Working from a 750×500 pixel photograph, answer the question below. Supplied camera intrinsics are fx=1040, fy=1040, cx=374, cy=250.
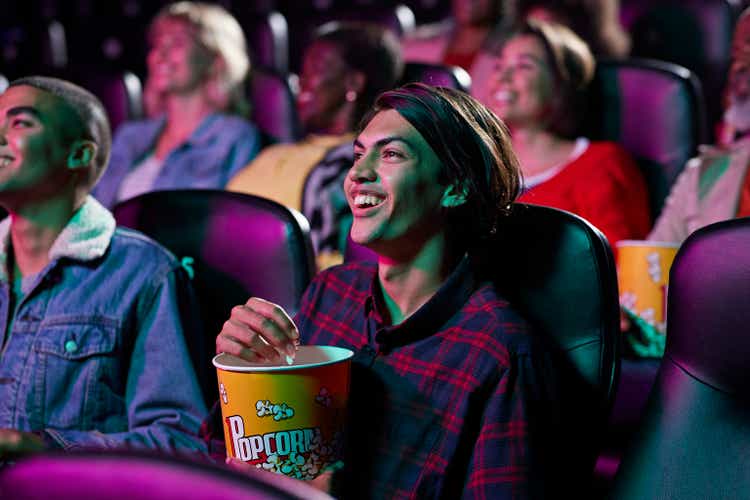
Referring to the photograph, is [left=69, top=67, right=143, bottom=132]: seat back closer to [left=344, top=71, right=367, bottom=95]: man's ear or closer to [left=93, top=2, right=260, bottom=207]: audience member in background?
[left=93, top=2, right=260, bottom=207]: audience member in background

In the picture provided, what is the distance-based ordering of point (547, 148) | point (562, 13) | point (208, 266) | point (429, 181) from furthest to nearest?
point (562, 13) → point (547, 148) → point (208, 266) → point (429, 181)

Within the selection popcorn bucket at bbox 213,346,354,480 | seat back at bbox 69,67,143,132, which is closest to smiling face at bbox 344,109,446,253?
popcorn bucket at bbox 213,346,354,480

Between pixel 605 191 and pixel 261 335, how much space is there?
1239 mm

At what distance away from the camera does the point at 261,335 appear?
1003mm

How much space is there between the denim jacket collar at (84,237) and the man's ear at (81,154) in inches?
2.1

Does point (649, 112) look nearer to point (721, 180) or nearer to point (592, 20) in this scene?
point (721, 180)

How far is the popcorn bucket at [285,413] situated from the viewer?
2.97 feet

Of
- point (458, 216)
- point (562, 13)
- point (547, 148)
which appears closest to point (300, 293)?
point (458, 216)

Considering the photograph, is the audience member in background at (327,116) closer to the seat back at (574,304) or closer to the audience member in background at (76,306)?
the audience member in background at (76,306)

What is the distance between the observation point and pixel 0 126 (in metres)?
1.42

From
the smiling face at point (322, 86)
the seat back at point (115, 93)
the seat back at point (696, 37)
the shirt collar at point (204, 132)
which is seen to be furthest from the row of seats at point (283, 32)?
the smiling face at point (322, 86)

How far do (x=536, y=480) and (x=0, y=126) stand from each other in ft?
2.88

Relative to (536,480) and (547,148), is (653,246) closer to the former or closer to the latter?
(536,480)

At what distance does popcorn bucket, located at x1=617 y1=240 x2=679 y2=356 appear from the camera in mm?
1485
